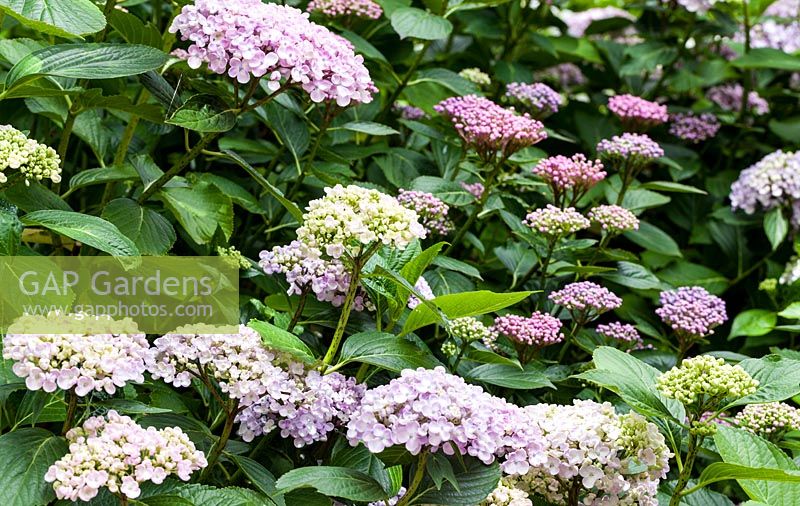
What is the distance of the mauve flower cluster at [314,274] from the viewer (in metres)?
1.52

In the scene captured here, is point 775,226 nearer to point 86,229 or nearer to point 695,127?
point 695,127

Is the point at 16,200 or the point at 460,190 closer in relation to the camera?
the point at 16,200

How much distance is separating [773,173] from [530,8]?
0.90 meters

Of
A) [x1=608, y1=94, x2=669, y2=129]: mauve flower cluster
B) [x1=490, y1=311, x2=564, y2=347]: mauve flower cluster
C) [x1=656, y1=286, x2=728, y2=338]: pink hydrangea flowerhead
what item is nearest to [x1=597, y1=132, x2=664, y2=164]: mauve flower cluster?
[x1=608, y1=94, x2=669, y2=129]: mauve flower cluster

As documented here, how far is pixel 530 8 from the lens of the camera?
298 centimetres

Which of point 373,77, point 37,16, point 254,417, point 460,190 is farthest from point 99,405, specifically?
point 373,77

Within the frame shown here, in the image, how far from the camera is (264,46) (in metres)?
1.45

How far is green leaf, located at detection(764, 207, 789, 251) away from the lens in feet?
8.21

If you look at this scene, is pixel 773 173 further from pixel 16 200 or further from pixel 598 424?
pixel 16 200

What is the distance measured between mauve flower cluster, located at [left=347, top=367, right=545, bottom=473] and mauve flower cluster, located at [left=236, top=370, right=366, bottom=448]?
114 millimetres

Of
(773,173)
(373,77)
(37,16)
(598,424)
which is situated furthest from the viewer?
(773,173)

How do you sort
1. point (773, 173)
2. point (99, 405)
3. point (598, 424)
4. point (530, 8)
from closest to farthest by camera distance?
point (99, 405) → point (598, 424) → point (773, 173) → point (530, 8)

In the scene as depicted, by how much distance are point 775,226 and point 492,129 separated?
105 centimetres

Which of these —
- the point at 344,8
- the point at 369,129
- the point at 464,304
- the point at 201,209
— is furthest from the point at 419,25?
the point at 464,304
